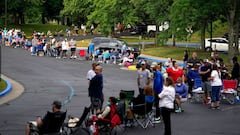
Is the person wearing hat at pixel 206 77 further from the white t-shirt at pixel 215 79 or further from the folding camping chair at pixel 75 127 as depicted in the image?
the folding camping chair at pixel 75 127

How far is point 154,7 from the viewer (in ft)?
153

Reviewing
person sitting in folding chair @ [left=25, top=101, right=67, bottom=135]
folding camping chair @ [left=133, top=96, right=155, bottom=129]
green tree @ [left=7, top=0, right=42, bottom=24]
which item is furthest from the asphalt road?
green tree @ [left=7, top=0, right=42, bottom=24]

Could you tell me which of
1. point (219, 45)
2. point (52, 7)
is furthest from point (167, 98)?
point (52, 7)

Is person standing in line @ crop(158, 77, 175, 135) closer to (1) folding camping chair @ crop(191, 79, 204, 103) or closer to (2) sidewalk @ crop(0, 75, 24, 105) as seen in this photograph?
(1) folding camping chair @ crop(191, 79, 204, 103)

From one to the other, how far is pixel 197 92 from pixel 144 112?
5282 millimetres

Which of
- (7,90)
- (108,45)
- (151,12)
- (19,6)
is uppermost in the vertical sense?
(19,6)

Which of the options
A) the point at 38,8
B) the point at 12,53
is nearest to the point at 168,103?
the point at 12,53

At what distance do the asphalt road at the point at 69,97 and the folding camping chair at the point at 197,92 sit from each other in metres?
0.60

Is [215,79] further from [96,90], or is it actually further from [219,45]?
[219,45]

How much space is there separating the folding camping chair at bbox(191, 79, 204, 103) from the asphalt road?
23.7 inches

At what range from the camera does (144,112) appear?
591 inches

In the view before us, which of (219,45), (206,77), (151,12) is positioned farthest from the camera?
(151,12)

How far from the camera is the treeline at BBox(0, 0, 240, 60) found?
3531 cm

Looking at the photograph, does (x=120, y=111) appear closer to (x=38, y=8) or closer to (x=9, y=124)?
(x=9, y=124)
